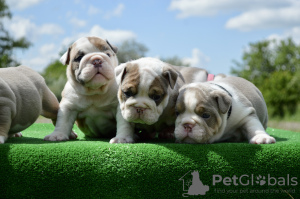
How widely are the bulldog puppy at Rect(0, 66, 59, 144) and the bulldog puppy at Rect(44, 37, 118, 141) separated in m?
0.35

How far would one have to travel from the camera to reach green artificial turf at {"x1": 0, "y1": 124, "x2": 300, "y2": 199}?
3031mm

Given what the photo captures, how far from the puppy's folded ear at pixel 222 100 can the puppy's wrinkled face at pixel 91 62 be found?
3.88ft

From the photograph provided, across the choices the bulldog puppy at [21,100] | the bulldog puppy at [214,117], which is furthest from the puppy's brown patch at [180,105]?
the bulldog puppy at [21,100]

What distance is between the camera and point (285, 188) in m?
3.17

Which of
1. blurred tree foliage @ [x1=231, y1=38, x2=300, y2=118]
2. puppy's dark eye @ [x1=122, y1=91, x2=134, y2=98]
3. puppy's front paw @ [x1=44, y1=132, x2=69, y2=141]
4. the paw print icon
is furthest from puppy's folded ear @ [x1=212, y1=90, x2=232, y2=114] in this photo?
blurred tree foliage @ [x1=231, y1=38, x2=300, y2=118]

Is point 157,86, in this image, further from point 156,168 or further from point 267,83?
point 267,83

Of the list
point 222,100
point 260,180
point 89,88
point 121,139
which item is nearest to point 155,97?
point 121,139

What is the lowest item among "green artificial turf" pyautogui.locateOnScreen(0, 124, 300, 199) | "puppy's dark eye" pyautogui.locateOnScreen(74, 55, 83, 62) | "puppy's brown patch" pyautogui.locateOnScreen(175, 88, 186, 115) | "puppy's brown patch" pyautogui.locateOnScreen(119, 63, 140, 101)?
"green artificial turf" pyautogui.locateOnScreen(0, 124, 300, 199)

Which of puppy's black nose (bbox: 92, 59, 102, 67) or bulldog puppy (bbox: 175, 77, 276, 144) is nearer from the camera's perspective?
bulldog puppy (bbox: 175, 77, 276, 144)

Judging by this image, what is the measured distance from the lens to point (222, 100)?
3424 mm

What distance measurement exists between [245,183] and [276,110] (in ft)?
39.7

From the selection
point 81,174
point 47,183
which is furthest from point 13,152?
point 81,174

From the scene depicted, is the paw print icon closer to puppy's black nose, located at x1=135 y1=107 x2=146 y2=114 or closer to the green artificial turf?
the green artificial turf

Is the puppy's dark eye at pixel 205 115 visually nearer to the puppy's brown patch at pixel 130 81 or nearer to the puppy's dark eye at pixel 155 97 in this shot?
the puppy's dark eye at pixel 155 97
